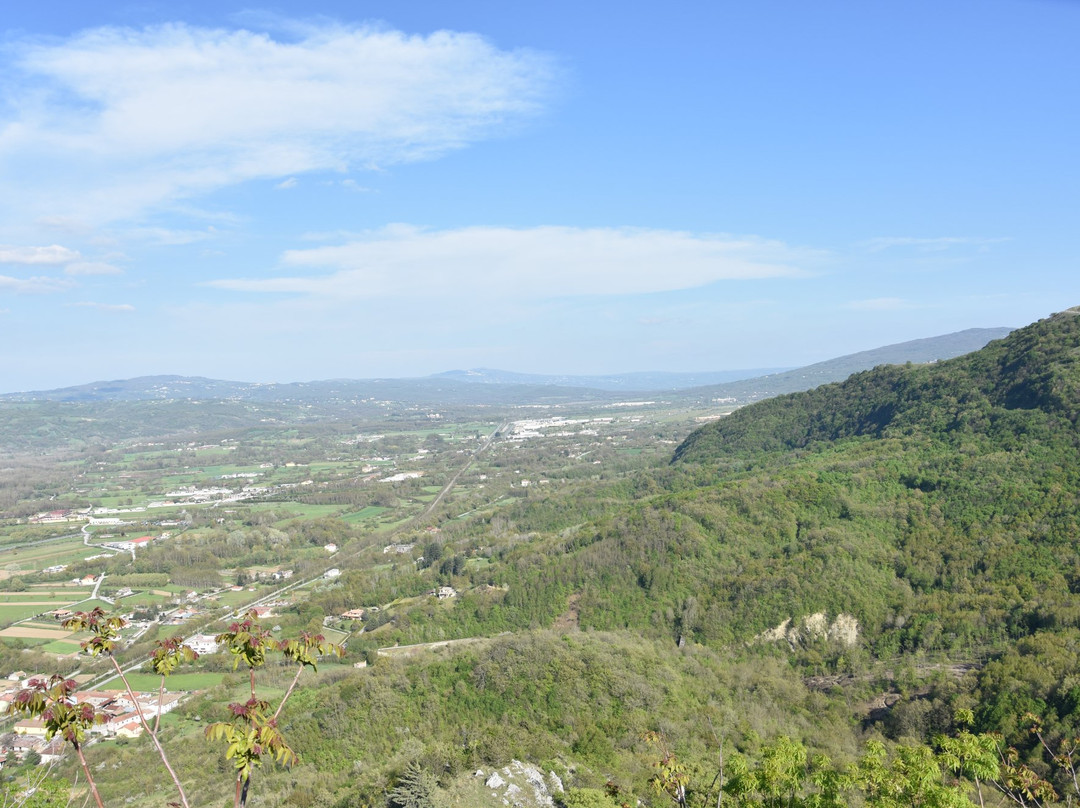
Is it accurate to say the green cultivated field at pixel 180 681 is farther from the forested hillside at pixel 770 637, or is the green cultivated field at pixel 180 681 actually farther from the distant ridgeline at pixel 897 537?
the distant ridgeline at pixel 897 537

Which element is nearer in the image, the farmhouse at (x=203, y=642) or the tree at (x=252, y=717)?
the tree at (x=252, y=717)

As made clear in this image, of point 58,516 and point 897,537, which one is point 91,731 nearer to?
point 897,537

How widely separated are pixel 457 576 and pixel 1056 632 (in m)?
40.2

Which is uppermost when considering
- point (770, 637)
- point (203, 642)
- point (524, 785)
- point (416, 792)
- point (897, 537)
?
point (897, 537)

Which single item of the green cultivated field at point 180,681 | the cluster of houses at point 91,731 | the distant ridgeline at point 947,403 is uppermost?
the distant ridgeline at point 947,403

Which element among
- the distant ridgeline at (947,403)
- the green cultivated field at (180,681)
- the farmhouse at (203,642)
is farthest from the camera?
the distant ridgeline at (947,403)

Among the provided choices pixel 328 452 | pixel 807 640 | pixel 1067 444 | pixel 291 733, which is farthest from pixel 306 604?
pixel 328 452

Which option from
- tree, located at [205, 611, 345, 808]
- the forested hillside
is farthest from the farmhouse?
tree, located at [205, 611, 345, 808]

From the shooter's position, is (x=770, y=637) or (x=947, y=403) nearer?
(x=770, y=637)

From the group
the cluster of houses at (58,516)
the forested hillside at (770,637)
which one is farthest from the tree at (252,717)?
the cluster of houses at (58,516)

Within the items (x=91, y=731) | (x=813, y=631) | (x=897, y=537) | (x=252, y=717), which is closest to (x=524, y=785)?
(x=252, y=717)

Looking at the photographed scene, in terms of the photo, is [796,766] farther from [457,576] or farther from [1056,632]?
[457,576]

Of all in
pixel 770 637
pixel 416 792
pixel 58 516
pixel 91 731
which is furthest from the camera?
pixel 58 516

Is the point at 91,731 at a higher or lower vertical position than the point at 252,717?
lower
